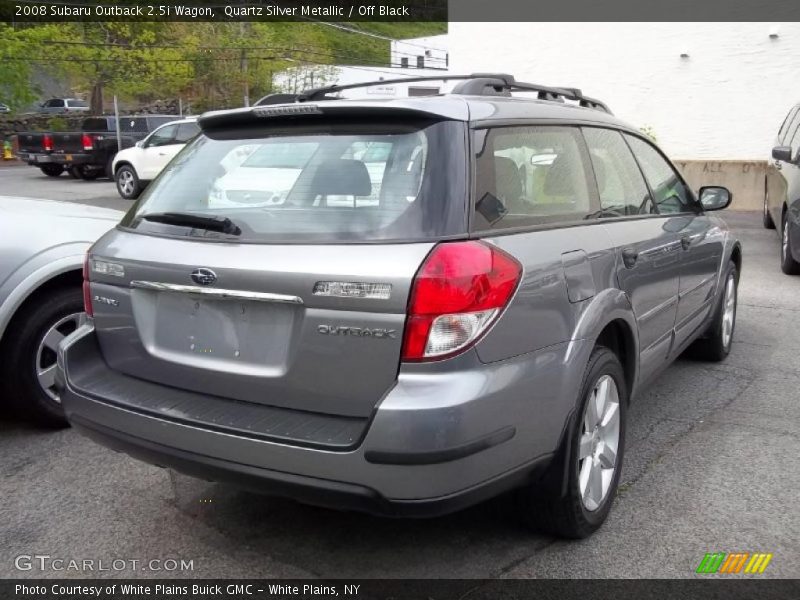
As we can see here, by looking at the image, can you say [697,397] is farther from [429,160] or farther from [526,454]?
[429,160]

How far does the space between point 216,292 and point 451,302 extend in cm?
82

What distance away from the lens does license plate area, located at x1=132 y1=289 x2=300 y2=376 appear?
259 cm

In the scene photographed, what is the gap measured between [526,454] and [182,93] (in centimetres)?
4781

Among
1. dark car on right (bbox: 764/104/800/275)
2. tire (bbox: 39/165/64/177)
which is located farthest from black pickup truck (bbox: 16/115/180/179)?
dark car on right (bbox: 764/104/800/275)

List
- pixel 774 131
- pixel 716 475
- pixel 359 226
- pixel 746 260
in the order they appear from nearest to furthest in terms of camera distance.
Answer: pixel 359 226 → pixel 716 475 → pixel 746 260 → pixel 774 131

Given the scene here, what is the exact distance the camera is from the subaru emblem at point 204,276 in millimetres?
2664

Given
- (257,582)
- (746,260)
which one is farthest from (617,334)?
(746,260)

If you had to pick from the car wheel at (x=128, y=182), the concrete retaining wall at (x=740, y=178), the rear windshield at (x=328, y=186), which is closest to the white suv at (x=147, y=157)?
the car wheel at (x=128, y=182)

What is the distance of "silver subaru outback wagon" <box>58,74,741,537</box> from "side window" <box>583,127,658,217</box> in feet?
0.45

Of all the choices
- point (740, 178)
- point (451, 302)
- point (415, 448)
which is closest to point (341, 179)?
point (451, 302)

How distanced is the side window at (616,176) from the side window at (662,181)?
134 mm

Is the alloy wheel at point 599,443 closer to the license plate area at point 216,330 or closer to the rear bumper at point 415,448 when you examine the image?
the rear bumper at point 415,448

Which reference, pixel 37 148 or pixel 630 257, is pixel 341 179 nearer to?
pixel 630 257

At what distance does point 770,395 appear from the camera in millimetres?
4809
